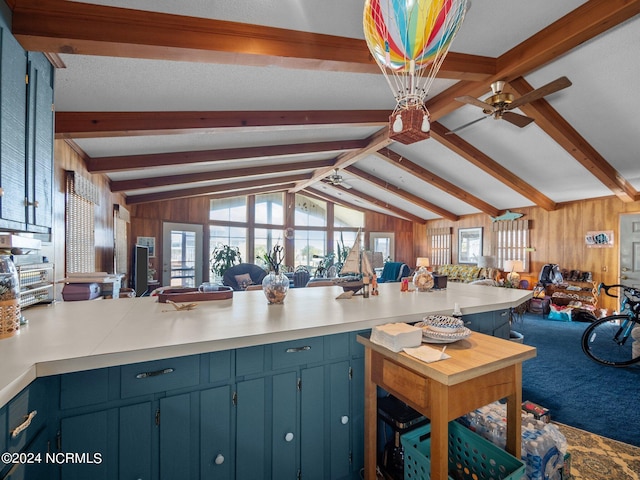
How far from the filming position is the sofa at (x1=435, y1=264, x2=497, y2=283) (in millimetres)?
7418

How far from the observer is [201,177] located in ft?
17.1

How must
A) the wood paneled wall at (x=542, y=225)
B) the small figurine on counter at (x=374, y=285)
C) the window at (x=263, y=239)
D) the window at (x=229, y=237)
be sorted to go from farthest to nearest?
the window at (x=263, y=239), the window at (x=229, y=237), the wood paneled wall at (x=542, y=225), the small figurine on counter at (x=374, y=285)

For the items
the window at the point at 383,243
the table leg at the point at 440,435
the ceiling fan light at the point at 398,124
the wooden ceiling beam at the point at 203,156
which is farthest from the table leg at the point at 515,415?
the window at the point at 383,243

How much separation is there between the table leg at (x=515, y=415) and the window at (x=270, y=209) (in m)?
7.54

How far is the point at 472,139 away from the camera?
477 cm

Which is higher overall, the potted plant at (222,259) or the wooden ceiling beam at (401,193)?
the wooden ceiling beam at (401,193)

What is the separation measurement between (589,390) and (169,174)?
6030 millimetres

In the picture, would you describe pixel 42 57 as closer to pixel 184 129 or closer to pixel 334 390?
pixel 184 129

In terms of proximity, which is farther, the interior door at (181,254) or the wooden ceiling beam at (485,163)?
the interior door at (181,254)

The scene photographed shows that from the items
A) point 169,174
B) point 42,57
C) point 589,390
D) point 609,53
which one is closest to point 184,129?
point 42,57

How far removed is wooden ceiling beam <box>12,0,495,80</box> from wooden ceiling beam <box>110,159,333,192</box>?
3492 millimetres

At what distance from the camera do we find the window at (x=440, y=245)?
903cm

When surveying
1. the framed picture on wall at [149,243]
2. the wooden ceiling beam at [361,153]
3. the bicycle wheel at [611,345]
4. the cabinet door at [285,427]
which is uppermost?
the wooden ceiling beam at [361,153]

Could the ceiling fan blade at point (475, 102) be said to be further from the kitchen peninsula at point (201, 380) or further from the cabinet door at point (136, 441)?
the cabinet door at point (136, 441)
